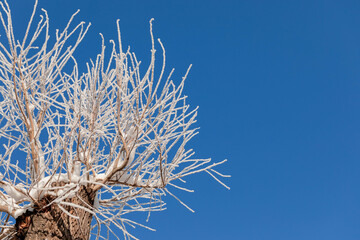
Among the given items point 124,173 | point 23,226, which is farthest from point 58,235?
point 124,173

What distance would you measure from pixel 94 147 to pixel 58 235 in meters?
0.99

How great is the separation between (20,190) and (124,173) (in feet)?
3.21

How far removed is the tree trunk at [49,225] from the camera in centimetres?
365

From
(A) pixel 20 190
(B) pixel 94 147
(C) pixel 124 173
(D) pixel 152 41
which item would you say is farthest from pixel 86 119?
(D) pixel 152 41

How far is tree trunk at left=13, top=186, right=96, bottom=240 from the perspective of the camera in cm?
365

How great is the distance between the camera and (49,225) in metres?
3.68

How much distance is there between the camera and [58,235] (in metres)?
3.67

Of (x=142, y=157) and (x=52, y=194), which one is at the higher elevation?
(x=142, y=157)

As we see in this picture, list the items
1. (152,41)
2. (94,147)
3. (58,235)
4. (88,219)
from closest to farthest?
(152,41) → (58,235) → (88,219) → (94,147)

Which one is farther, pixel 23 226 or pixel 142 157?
pixel 142 157

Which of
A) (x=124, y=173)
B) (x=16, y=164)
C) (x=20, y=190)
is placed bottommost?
(x=20, y=190)

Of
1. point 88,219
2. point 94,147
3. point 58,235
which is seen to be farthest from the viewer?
point 94,147

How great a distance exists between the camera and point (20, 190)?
12.4 feet

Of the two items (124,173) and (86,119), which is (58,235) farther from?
(86,119)
